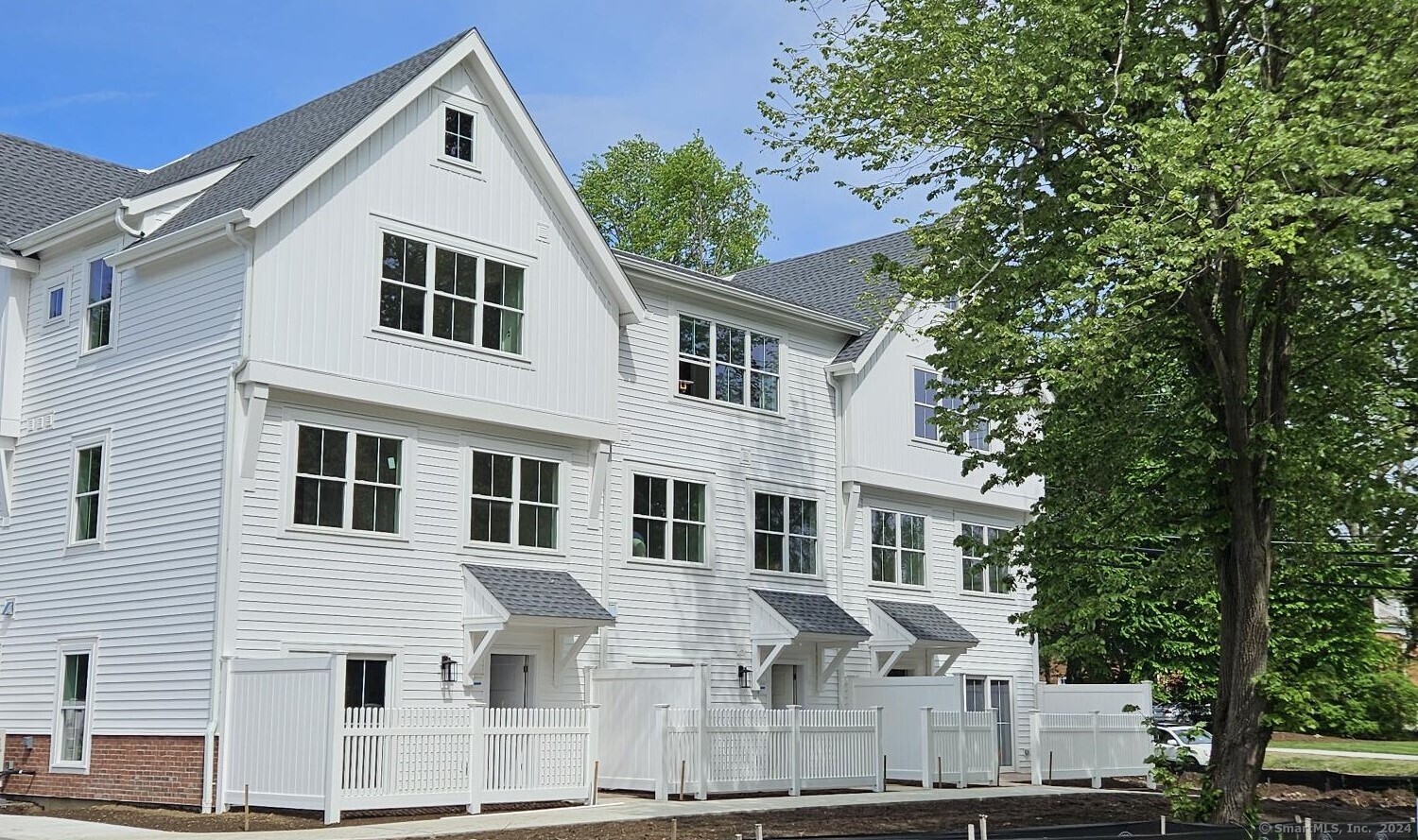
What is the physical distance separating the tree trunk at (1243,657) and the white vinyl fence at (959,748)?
8545mm

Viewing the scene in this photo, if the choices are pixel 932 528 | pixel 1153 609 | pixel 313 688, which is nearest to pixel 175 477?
pixel 313 688

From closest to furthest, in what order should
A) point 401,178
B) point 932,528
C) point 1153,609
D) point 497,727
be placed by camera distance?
point 497,727 < point 401,178 < point 932,528 < point 1153,609

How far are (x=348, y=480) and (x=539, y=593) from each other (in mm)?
3681

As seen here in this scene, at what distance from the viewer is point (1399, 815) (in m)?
24.6

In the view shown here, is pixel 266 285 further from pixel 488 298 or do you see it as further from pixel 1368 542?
pixel 1368 542

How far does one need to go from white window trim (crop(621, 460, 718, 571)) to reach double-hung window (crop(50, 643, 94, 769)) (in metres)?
9.13

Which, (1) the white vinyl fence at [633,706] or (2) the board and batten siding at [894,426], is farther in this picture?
(2) the board and batten siding at [894,426]

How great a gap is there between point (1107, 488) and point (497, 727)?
381 inches

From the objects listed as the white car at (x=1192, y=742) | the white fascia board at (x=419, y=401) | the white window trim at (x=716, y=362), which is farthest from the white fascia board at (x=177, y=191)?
the white car at (x=1192, y=742)

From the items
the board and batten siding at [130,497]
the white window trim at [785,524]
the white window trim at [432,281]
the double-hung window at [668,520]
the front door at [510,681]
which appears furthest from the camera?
the white window trim at [785,524]

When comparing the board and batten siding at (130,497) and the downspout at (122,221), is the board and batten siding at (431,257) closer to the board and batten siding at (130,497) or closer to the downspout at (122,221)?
the board and batten siding at (130,497)

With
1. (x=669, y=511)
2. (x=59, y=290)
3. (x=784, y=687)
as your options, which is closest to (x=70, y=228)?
(x=59, y=290)

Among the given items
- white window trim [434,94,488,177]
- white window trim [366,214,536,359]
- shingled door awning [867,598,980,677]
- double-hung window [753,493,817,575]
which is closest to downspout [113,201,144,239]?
white window trim [366,214,536,359]

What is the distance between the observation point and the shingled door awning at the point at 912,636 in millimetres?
31234
